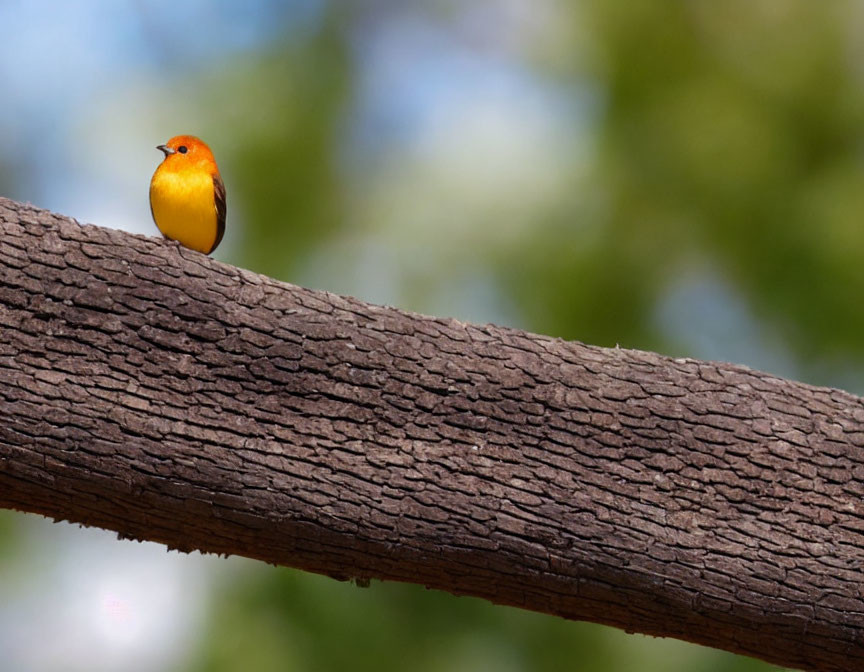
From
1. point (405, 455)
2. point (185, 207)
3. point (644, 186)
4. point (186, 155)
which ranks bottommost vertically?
point (405, 455)

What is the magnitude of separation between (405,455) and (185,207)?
4.53 ft

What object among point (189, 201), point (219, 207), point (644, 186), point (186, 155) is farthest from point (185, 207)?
point (644, 186)

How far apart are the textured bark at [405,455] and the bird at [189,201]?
54 centimetres

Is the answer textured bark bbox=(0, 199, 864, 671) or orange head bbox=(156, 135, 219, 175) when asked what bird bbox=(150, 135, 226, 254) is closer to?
orange head bbox=(156, 135, 219, 175)

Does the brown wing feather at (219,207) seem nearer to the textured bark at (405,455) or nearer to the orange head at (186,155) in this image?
the orange head at (186,155)

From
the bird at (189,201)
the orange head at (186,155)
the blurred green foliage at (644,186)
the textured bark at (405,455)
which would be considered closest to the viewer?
the textured bark at (405,455)

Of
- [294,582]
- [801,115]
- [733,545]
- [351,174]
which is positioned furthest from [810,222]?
[733,545]

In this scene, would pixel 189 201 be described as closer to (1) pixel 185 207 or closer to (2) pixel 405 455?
(1) pixel 185 207

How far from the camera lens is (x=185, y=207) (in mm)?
3693

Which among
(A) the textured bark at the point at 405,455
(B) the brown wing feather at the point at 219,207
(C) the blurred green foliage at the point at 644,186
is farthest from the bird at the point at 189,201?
(C) the blurred green foliage at the point at 644,186

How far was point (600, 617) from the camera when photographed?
315cm

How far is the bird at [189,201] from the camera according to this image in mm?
3699

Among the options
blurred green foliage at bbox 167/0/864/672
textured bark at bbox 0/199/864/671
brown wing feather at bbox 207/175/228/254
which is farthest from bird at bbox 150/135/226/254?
blurred green foliage at bbox 167/0/864/672

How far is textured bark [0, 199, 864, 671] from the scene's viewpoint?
2914 millimetres
